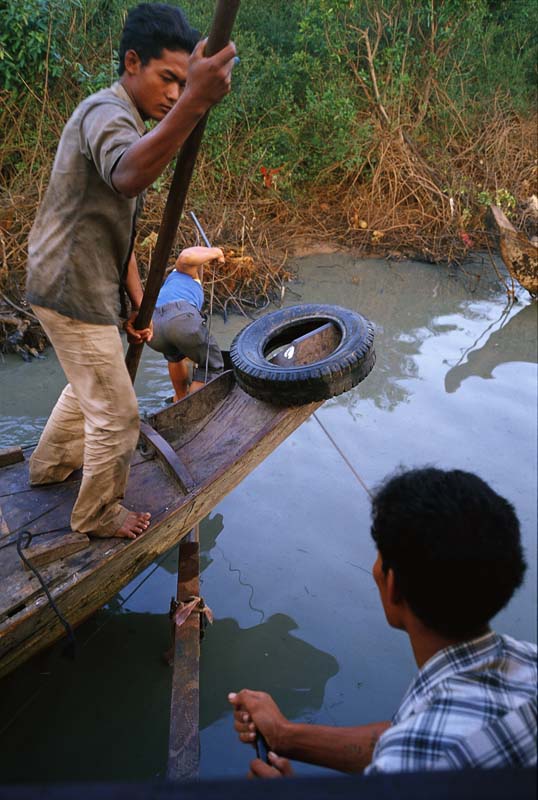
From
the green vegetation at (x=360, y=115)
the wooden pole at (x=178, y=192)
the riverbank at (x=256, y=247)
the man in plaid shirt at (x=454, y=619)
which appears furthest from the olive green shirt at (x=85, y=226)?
the green vegetation at (x=360, y=115)

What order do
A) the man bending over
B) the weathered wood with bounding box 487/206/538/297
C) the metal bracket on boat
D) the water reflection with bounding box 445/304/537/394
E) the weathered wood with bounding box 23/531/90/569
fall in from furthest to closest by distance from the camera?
the weathered wood with bounding box 487/206/538/297 → the water reflection with bounding box 445/304/537/394 → the man bending over → the metal bracket on boat → the weathered wood with bounding box 23/531/90/569

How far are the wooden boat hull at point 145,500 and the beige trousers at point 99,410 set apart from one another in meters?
0.16

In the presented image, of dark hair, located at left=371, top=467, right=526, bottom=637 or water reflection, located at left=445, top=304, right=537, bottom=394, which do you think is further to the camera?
water reflection, located at left=445, top=304, right=537, bottom=394

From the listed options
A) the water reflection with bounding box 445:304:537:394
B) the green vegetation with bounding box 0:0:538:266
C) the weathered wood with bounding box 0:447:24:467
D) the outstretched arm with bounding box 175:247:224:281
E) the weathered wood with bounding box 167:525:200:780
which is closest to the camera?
the weathered wood with bounding box 167:525:200:780

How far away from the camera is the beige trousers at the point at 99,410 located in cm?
257

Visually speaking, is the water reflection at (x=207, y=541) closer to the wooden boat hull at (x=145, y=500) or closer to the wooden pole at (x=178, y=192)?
the wooden boat hull at (x=145, y=500)

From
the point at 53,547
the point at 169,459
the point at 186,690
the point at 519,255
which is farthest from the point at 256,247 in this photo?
the point at 186,690

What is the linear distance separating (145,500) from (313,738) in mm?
1682

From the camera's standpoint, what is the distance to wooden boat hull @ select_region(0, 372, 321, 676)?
256 centimetres

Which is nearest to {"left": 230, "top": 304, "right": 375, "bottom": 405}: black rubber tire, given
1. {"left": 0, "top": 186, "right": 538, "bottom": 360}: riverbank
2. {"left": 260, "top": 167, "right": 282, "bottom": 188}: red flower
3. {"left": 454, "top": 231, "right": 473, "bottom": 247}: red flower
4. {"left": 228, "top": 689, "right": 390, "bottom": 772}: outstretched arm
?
{"left": 228, "top": 689, "right": 390, "bottom": 772}: outstretched arm

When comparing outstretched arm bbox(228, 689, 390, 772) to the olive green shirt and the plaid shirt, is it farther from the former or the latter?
the olive green shirt

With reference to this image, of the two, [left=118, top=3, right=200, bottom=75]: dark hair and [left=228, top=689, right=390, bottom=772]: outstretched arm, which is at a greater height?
[left=118, top=3, right=200, bottom=75]: dark hair

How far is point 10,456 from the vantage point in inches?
132

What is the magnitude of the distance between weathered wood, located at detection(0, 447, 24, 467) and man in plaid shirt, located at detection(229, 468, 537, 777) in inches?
93.5
